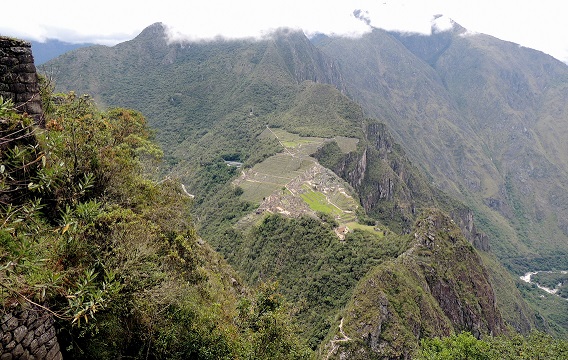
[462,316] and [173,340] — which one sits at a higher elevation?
[173,340]

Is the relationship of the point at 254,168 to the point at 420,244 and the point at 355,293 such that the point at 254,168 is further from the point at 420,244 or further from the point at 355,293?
the point at 355,293

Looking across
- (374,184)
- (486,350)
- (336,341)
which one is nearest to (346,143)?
(374,184)

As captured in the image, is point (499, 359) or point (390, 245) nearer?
point (499, 359)

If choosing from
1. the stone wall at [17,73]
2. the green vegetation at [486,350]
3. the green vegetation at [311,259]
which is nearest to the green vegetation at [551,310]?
the green vegetation at [311,259]

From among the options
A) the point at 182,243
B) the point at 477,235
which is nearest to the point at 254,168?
the point at 182,243

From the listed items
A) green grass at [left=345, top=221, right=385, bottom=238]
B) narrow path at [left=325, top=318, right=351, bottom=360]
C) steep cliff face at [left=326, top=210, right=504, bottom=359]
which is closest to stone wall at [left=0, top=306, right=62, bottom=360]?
narrow path at [left=325, top=318, right=351, bottom=360]

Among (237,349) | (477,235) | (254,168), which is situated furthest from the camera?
(477,235)

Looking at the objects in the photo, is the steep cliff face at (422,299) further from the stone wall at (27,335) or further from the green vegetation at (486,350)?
the stone wall at (27,335)

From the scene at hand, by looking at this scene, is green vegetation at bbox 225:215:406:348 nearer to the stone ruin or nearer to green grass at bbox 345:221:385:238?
green grass at bbox 345:221:385:238

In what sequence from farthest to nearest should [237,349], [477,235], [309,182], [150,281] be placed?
[477,235]
[309,182]
[237,349]
[150,281]
